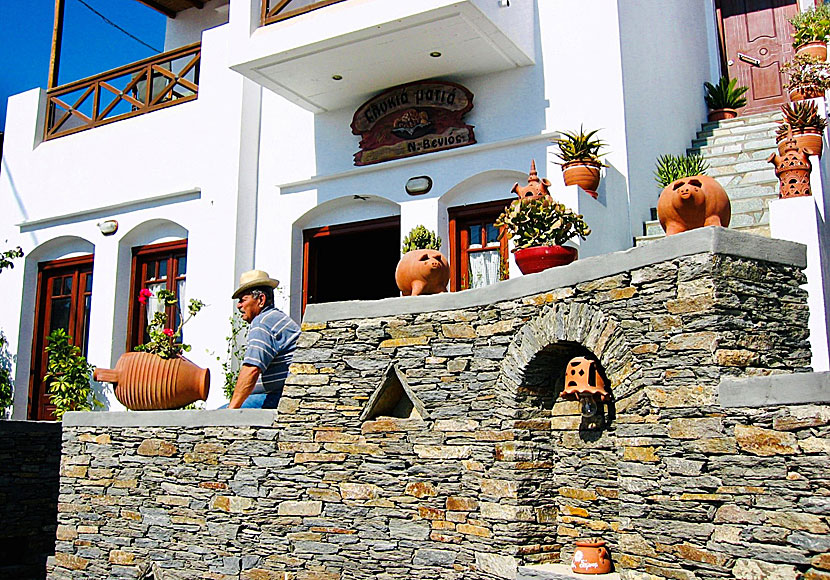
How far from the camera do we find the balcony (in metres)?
8.32

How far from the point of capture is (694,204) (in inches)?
223

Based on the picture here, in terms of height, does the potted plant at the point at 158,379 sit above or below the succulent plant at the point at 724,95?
below

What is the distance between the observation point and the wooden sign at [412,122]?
9.25 meters

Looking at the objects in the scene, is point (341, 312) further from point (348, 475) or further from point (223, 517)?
point (223, 517)

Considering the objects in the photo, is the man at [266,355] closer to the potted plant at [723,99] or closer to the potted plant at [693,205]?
the potted plant at [693,205]

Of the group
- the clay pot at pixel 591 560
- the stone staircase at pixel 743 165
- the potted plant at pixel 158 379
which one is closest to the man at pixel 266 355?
the potted plant at pixel 158 379

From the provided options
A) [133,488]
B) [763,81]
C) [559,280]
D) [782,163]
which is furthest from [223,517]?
[763,81]

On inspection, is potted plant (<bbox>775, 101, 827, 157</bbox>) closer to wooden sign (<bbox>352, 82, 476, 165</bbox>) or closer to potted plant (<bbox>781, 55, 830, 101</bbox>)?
potted plant (<bbox>781, 55, 830, 101</bbox>)

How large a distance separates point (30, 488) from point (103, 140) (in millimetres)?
4702

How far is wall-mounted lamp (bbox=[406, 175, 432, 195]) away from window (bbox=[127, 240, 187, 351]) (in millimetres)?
3454

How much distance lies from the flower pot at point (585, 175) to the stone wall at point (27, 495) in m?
6.94

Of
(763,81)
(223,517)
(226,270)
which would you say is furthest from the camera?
(763,81)

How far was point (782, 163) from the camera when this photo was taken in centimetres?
680

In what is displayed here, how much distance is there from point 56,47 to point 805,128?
10.3 metres
